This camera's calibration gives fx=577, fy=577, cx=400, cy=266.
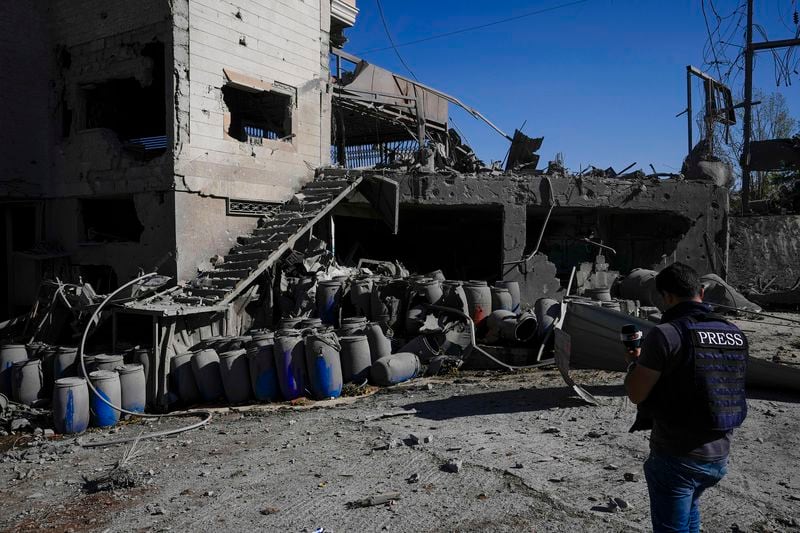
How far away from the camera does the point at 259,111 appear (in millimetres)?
13172

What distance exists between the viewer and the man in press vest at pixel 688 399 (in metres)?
2.43

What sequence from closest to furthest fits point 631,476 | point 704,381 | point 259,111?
point 704,381 → point 631,476 → point 259,111

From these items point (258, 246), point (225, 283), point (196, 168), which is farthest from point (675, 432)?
point (196, 168)

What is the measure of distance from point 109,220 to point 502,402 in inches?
364

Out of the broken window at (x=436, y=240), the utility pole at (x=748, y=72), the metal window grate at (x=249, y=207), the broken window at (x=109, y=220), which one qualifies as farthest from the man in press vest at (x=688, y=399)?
the utility pole at (x=748, y=72)

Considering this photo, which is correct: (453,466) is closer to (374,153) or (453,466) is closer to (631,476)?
(631,476)

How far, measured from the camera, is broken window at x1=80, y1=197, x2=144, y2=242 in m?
11.0

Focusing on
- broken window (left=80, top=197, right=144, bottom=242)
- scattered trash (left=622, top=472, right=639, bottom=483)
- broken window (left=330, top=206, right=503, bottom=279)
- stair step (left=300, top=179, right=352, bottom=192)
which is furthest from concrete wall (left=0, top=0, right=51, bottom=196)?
scattered trash (left=622, top=472, right=639, bottom=483)

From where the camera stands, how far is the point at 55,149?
437 inches

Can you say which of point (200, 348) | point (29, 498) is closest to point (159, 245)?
point (200, 348)

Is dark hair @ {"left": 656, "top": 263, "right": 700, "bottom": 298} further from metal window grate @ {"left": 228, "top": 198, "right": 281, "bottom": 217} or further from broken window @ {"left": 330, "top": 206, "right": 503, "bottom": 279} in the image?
broken window @ {"left": 330, "top": 206, "right": 503, "bottom": 279}

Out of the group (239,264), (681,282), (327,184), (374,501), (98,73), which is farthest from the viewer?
(327,184)

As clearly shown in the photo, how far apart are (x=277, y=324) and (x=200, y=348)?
1416 millimetres

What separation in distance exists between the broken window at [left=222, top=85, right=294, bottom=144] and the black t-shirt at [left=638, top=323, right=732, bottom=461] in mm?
9577
